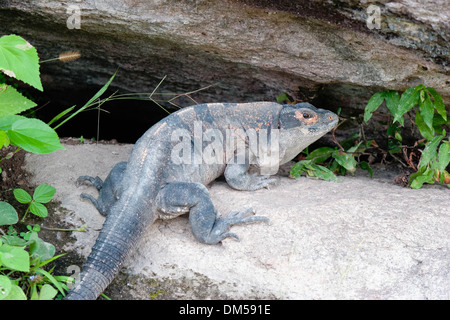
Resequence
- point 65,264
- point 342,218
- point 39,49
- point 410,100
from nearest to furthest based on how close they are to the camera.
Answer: point 65,264 < point 342,218 < point 410,100 < point 39,49

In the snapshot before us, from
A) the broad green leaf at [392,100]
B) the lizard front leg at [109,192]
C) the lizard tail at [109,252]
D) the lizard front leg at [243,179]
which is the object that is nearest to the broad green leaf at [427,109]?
the broad green leaf at [392,100]

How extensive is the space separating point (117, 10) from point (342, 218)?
318 cm

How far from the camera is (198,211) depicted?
5.05 metres

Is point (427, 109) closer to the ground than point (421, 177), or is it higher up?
higher up

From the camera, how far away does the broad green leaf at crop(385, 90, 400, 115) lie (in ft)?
18.5

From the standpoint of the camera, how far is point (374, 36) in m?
5.03

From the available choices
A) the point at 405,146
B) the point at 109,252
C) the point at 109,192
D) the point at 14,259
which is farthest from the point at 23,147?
the point at 405,146

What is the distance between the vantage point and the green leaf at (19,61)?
4000 mm

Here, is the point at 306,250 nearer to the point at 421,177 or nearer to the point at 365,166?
the point at 421,177

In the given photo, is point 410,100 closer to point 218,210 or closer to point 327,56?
point 327,56

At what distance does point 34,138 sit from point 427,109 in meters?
3.92

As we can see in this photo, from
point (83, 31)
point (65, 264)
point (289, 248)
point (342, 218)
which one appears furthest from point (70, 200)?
point (342, 218)

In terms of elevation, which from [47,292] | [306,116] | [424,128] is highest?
[424,128]

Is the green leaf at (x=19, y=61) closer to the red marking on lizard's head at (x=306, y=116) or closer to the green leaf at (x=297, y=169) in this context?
the red marking on lizard's head at (x=306, y=116)
